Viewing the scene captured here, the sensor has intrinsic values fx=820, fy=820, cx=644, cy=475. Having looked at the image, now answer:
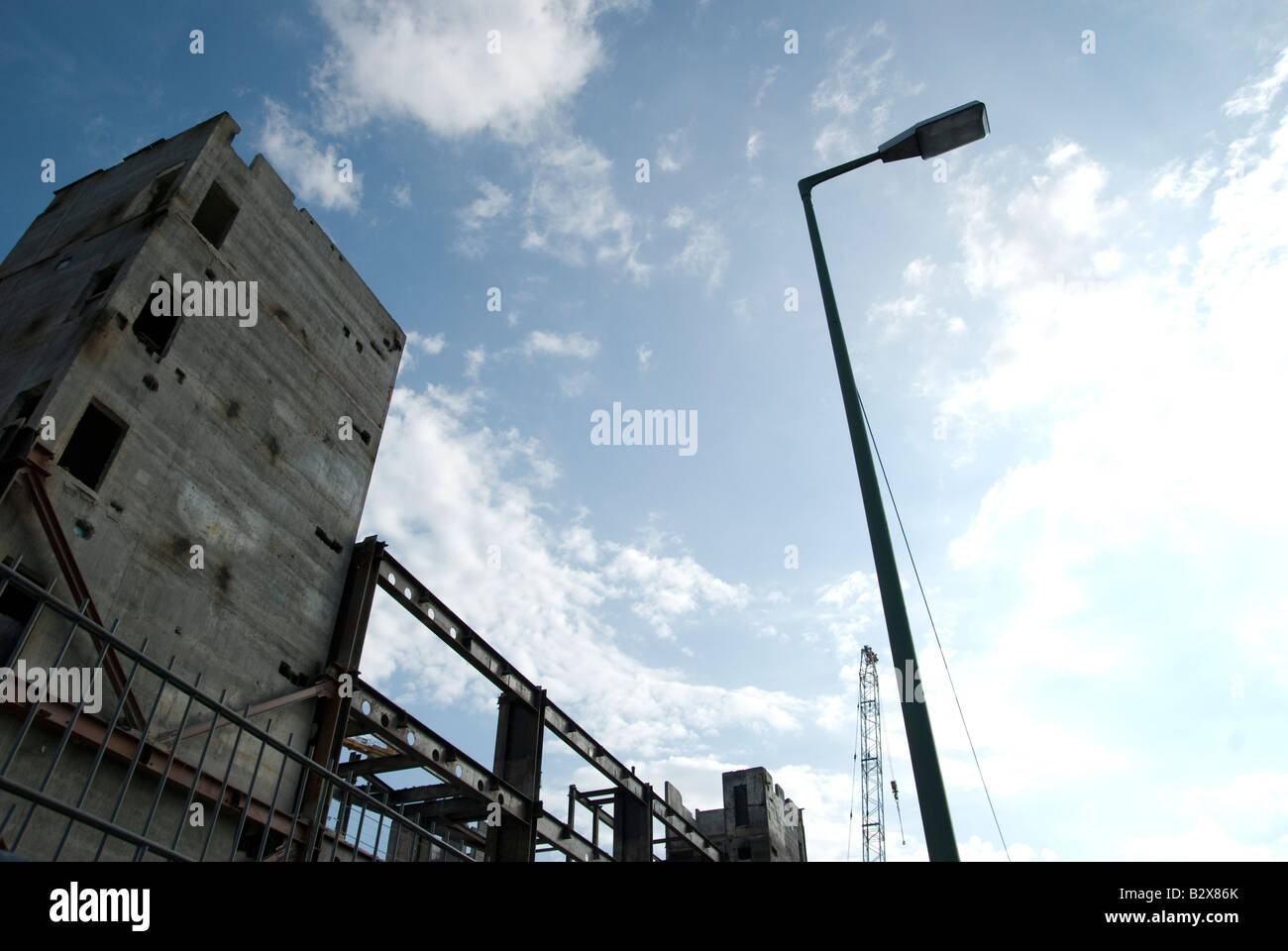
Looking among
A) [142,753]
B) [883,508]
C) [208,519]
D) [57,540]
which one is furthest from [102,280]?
[883,508]

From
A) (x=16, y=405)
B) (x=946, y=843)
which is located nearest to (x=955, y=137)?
(x=946, y=843)

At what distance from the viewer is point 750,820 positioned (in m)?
37.2

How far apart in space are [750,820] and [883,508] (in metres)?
34.4

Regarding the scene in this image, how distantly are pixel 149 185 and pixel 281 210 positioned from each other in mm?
3467

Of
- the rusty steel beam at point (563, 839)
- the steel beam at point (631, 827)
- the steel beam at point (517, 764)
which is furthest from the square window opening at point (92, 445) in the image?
the steel beam at point (631, 827)

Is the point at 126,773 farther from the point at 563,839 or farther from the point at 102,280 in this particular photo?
the point at 563,839

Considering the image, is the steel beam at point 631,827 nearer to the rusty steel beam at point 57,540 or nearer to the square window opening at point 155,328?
the rusty steel beam at point 57,540

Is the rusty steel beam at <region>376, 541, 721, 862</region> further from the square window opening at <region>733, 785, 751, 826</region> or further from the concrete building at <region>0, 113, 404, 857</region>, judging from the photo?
the square window opening at <region>733, 785, 751, 826</region>

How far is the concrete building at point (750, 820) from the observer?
120 feet

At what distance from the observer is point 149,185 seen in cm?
1862

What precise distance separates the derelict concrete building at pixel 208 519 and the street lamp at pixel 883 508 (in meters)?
6.81

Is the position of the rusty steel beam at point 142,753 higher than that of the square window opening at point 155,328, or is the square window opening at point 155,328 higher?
the square window opening at point 155,328

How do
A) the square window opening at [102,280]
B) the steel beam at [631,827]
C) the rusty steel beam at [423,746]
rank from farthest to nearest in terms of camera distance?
the steel beam at [631,827]
the rusty steel beam at [423,746]
the square window opening at [102,280]

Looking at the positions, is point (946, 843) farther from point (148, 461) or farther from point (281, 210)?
point (281, 210)
